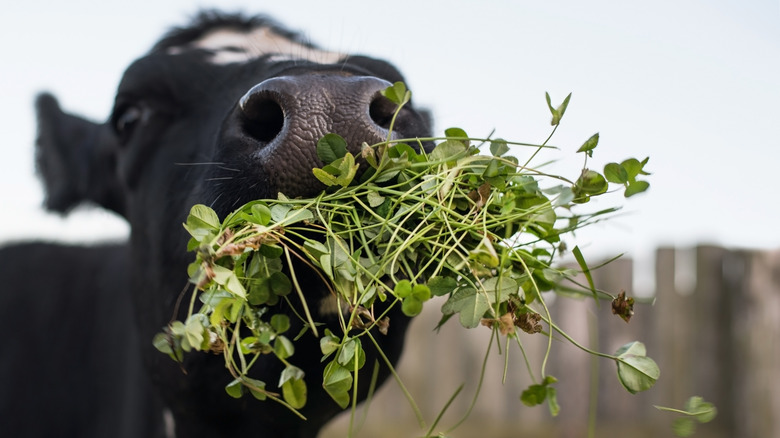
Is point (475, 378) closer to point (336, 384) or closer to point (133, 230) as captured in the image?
point (133, 230)

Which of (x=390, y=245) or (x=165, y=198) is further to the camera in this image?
(x=165, y=198)

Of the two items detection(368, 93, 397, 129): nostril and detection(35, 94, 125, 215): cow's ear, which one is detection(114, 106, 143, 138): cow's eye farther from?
detection(368, 93, 397, 129): nostril

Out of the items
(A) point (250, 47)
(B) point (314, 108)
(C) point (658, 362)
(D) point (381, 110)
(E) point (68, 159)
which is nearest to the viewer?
(B) point (314, 108)

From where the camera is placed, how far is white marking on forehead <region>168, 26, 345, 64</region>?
7.04ft

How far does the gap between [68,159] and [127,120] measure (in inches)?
44.3

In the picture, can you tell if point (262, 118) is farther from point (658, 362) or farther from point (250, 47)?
point (658, 362)

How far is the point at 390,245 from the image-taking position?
1.33 metres

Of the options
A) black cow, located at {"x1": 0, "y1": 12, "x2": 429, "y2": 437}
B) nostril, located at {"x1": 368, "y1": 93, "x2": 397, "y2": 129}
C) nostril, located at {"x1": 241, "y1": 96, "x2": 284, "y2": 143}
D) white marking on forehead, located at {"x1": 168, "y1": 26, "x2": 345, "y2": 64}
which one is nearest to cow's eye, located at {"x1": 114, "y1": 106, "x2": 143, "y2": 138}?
black cow, located at {"x1": 0, "y1": 12, "x2": 429, "y2": 437}

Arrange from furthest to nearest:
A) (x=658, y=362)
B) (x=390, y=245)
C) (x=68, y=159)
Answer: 1. (x=658, y=362)
2. (x=68, y=159)
3. (x=390, y=245)

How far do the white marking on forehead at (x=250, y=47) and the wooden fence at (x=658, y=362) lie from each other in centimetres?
453

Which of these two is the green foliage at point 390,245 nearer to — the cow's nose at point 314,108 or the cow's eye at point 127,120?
the cow's nose at point 314,108

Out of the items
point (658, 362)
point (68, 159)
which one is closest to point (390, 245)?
point (68, 159)

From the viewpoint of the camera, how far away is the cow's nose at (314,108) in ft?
4.83

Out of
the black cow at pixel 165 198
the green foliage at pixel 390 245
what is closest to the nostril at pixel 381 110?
the black cow at pixel 165 198
